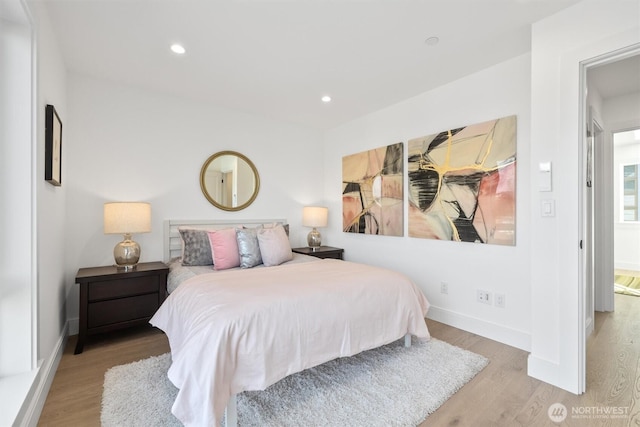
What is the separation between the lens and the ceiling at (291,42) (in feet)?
Result: 6.26

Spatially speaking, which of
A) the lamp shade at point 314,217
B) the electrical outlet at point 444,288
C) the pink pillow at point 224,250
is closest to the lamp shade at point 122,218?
the pink pillow at point 224,250

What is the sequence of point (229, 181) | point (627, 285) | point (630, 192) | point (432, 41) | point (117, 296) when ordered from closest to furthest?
1. point (432, 41)
2. point (117, 296)
3. point (229, 181)
4. point (627, 285)
5. point (630, 192)

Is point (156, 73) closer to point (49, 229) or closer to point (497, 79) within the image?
point (49, 229)

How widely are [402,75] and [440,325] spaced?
252 cm

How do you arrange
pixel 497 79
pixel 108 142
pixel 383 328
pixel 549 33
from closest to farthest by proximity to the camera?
pixel 549 33, pixel 383 328, pixel 497 79, pixel 108 142

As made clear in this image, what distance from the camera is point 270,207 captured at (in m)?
4.11

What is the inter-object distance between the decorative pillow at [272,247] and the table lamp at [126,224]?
1098 mm

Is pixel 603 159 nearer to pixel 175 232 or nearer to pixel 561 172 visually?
pixel 561 172

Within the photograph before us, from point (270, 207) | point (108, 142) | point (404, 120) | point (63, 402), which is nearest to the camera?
point (63, 402)

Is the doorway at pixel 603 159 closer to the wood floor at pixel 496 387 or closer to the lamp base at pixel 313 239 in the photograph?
the wood floor at pixel 496 387

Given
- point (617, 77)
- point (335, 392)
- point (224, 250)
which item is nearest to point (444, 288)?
point (335, 392)

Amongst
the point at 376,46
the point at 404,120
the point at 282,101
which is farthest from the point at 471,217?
the point at 282,101

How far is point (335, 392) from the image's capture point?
186 cm

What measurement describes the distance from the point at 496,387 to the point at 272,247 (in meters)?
2.09
